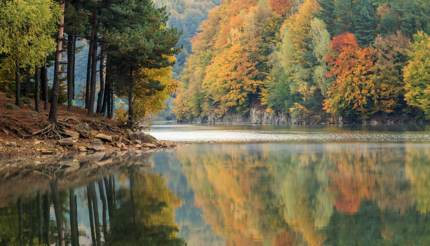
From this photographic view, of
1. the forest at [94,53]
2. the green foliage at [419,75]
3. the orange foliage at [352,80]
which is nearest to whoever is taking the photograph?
the forest at [94,53]

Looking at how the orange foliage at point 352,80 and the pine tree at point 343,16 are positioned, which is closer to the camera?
the orange foliage at point 352,80

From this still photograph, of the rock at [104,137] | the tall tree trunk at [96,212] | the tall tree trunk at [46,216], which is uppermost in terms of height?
the rock at [104,137]

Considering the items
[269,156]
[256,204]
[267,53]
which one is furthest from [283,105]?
[256,204]

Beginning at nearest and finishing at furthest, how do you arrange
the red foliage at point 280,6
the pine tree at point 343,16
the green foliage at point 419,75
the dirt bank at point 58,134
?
the dirt bank at point 58,134 → the green foliage at point 419,75 → the pine tree at point 343,16 → the red foliage at point 280,6

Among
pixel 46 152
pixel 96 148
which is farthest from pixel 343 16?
pixel 46 152

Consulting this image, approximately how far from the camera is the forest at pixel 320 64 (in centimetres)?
8875

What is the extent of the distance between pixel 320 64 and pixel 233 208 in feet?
287

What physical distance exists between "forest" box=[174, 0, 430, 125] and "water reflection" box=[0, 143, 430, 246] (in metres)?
61.1

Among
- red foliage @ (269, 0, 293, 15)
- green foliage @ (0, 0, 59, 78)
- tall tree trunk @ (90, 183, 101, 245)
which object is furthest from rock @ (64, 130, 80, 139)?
red foliage @ (269, 0, 293, 15)

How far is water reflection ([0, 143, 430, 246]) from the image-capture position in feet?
39.7

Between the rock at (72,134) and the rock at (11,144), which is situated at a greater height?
the rock at (72,134)

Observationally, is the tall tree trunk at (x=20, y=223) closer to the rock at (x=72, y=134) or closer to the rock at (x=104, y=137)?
the rock at (x=72, y=134)

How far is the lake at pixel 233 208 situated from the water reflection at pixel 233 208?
20mm

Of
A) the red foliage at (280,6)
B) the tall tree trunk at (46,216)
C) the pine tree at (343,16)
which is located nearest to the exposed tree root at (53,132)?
the tall tree trunk at (46,216)
